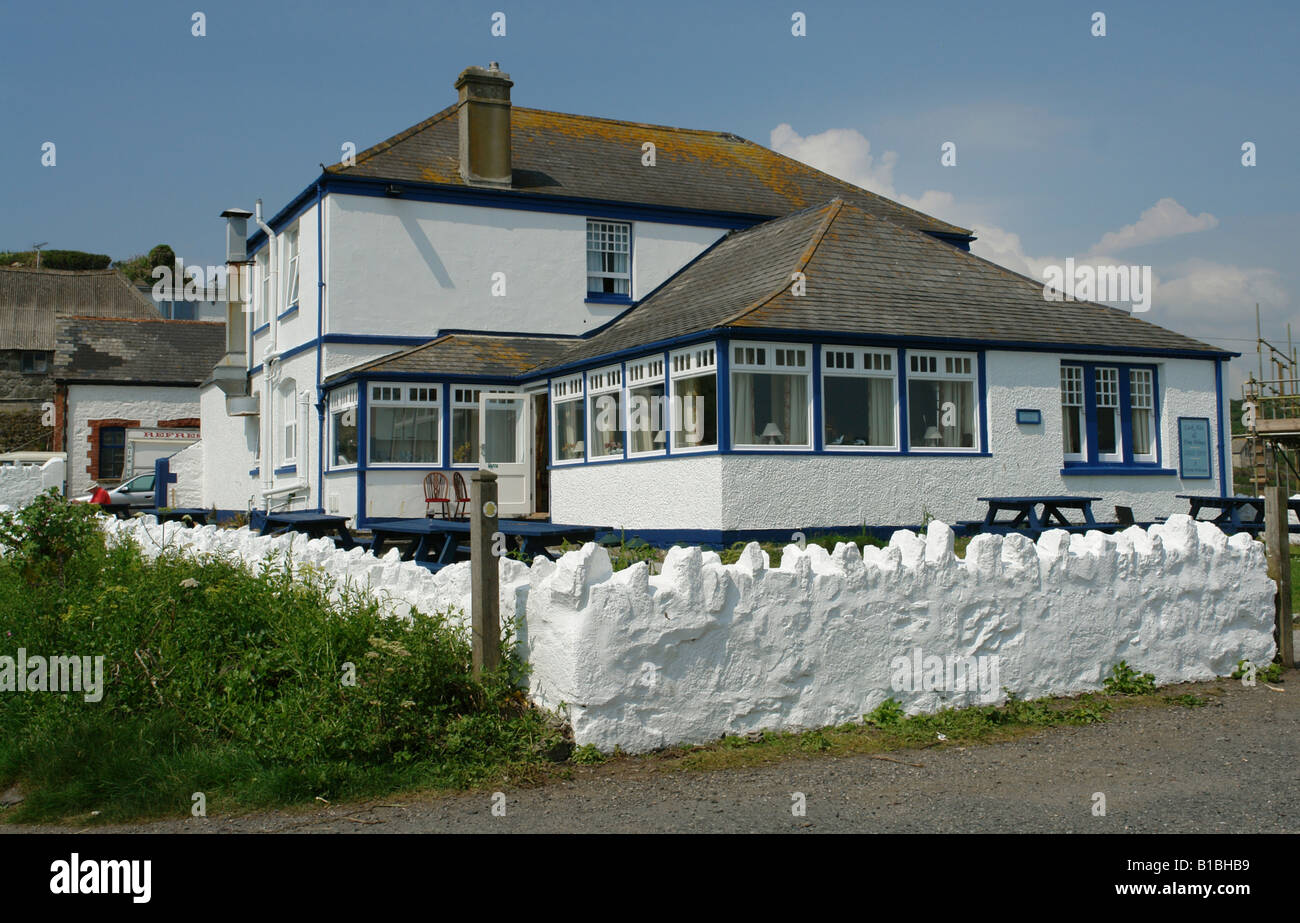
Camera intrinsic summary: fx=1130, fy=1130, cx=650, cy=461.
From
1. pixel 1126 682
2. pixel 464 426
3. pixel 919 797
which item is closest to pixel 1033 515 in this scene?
pixel 1126 682

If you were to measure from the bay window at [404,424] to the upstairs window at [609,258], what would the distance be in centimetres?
472

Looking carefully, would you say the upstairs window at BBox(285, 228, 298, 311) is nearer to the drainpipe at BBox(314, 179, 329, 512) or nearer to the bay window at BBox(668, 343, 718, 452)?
the drainpipe at BBox(314, 179, 329, 512)

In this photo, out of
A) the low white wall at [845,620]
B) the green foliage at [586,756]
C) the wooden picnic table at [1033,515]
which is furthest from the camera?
the wooden picnic table at [1033,515]

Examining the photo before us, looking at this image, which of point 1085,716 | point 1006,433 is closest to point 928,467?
point 1006,433

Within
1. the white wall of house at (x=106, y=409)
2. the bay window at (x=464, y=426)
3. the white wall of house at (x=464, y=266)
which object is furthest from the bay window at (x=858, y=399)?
the white wall of house at (x=106, y=409)

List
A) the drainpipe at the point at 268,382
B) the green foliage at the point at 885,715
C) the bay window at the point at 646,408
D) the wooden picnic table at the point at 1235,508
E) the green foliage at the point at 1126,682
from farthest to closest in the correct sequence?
the drainpipe at the point at 268,382 < the bay window at the point at 646,408 < the wooden picnic table at the point at 1235,508 < the green foliage at the point at 1126,682 < the green foliage at the point at 885,715

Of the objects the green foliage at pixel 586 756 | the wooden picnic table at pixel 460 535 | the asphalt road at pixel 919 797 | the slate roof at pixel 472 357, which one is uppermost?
the slate roof at pixel 472 357

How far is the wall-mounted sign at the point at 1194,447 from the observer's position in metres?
18.3

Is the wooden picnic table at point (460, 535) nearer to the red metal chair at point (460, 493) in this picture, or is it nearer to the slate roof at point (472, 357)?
the red metal chair at point (460, 493)

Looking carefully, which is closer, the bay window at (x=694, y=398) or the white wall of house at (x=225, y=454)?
the bay window at (x=694, y=398)

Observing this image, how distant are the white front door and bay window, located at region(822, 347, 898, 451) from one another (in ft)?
21.0

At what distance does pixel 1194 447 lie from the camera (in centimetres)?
1847

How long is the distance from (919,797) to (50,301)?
53.8 metres
